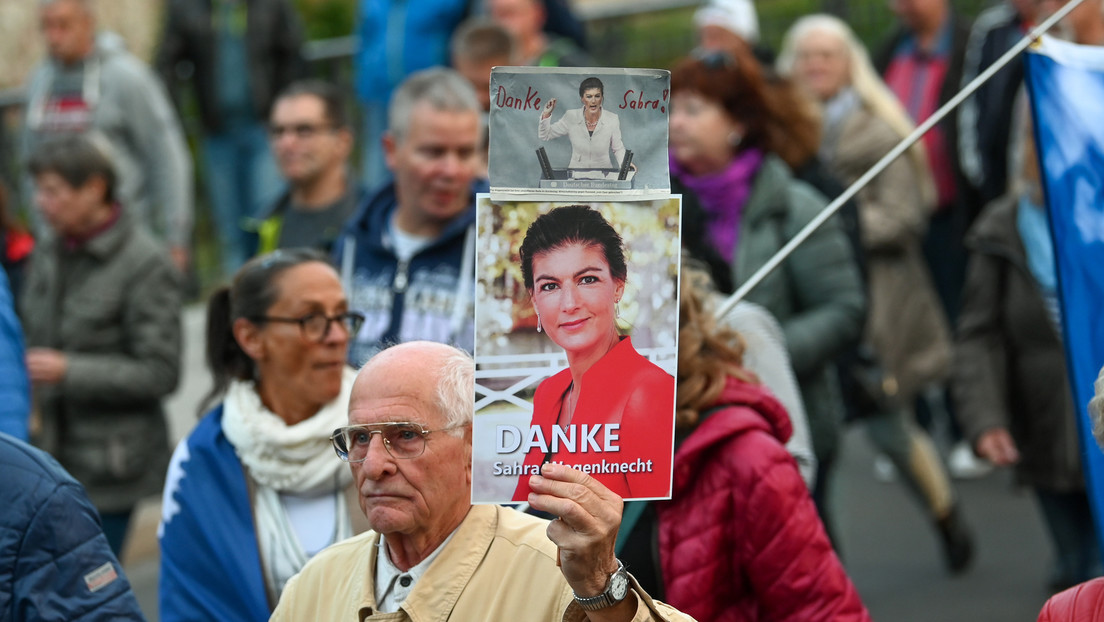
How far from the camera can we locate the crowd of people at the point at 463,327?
10.3 ft

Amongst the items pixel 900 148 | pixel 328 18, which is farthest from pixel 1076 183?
pixel 328 18

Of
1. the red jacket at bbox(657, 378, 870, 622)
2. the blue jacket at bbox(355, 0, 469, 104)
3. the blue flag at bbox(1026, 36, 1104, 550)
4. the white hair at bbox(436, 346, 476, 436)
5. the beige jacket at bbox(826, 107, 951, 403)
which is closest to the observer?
the white hair at bbox(436, 346, 476, 436)

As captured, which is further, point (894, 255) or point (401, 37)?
point (401, 37)

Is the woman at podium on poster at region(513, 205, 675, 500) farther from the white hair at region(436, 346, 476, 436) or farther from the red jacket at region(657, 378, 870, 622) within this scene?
the red jacket at region(657, 378, 870, 622)

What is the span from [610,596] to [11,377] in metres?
2.68

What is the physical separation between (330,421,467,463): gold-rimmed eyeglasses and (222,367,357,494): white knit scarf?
99 centimetres

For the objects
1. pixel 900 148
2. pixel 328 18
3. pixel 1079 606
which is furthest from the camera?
pixel 328 18

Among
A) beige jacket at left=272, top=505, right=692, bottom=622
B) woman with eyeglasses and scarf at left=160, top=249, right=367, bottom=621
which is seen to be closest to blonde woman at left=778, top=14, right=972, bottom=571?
woman with eyeglasses and scarf at left=160, top=249, right=367, bottom=621

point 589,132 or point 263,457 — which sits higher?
point 589,132

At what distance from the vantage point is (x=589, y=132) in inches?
106

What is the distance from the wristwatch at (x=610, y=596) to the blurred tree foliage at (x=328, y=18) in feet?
45.2

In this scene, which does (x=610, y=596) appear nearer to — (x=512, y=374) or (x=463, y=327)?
(x=512, y=374)

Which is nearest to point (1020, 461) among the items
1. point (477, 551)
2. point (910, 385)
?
point (910, 385)

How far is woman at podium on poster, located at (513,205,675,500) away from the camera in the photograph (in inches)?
107
